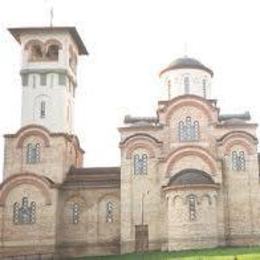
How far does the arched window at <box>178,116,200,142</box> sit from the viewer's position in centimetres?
4275

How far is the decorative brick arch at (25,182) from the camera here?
139 feet

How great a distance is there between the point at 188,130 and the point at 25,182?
1165 cm

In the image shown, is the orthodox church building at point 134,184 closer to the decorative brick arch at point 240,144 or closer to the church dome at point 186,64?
the decorative brick arch at point 240,144

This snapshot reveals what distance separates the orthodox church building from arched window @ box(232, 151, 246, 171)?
66mm

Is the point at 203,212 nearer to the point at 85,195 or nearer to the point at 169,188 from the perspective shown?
the point at 169,188

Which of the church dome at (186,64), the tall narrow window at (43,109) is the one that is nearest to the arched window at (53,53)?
the tall narrow window at (43,109)

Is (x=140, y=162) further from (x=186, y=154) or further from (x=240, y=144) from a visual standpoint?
(x=240, y=144)

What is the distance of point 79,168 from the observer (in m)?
45.8

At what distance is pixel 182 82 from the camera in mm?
46219

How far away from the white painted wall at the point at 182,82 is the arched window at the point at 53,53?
8397mm

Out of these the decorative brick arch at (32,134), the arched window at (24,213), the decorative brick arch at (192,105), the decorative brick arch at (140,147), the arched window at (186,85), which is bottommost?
the arched window at (24,213)

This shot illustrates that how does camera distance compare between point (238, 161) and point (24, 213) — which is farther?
point (24, 213)

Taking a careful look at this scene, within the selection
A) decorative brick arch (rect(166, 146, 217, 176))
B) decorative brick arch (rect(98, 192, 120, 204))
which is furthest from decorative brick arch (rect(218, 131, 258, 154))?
decorative brick arch (rect(98, 192, 120, 204))

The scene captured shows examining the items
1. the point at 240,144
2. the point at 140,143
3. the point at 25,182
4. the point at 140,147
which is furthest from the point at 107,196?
the point at 240,144
